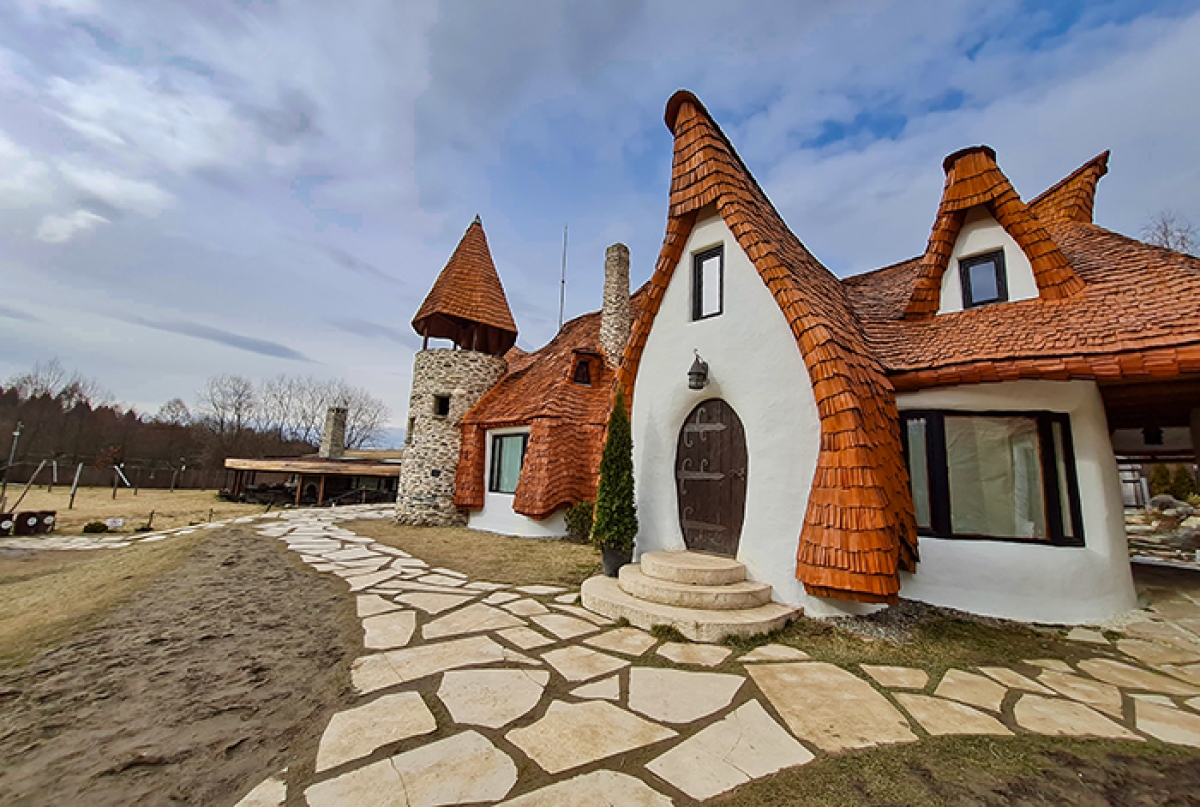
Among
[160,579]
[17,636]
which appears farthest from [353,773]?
[160,579]

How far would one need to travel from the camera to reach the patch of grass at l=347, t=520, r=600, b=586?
251 inches

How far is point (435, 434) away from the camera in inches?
489

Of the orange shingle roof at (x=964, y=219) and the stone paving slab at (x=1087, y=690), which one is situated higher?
the orange shingle roof at (x=964, y=219)

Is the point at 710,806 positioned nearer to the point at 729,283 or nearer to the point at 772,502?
the point at 772,502

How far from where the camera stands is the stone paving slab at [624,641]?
12.0 feet

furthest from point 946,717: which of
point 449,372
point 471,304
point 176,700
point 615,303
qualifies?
point 471,304

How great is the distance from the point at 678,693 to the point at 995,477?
4506 mm

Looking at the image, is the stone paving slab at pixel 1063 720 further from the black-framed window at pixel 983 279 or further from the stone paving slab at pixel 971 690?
the black-framed window at pixel 983 279

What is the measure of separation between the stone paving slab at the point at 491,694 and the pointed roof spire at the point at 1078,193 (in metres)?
9.73

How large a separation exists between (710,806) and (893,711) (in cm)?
161

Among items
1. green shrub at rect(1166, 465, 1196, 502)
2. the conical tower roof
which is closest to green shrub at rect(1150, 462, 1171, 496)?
green shrub at rect(1166, 465, 1196, 502)

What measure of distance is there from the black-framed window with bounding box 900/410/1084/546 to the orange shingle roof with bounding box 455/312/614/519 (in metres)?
5.25

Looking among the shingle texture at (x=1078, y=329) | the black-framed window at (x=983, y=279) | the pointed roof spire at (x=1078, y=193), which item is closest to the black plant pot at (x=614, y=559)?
the shingle texture at (x=1078, y=329)

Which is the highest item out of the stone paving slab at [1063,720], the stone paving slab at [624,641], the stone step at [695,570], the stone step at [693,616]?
the stone step at [695,570]
